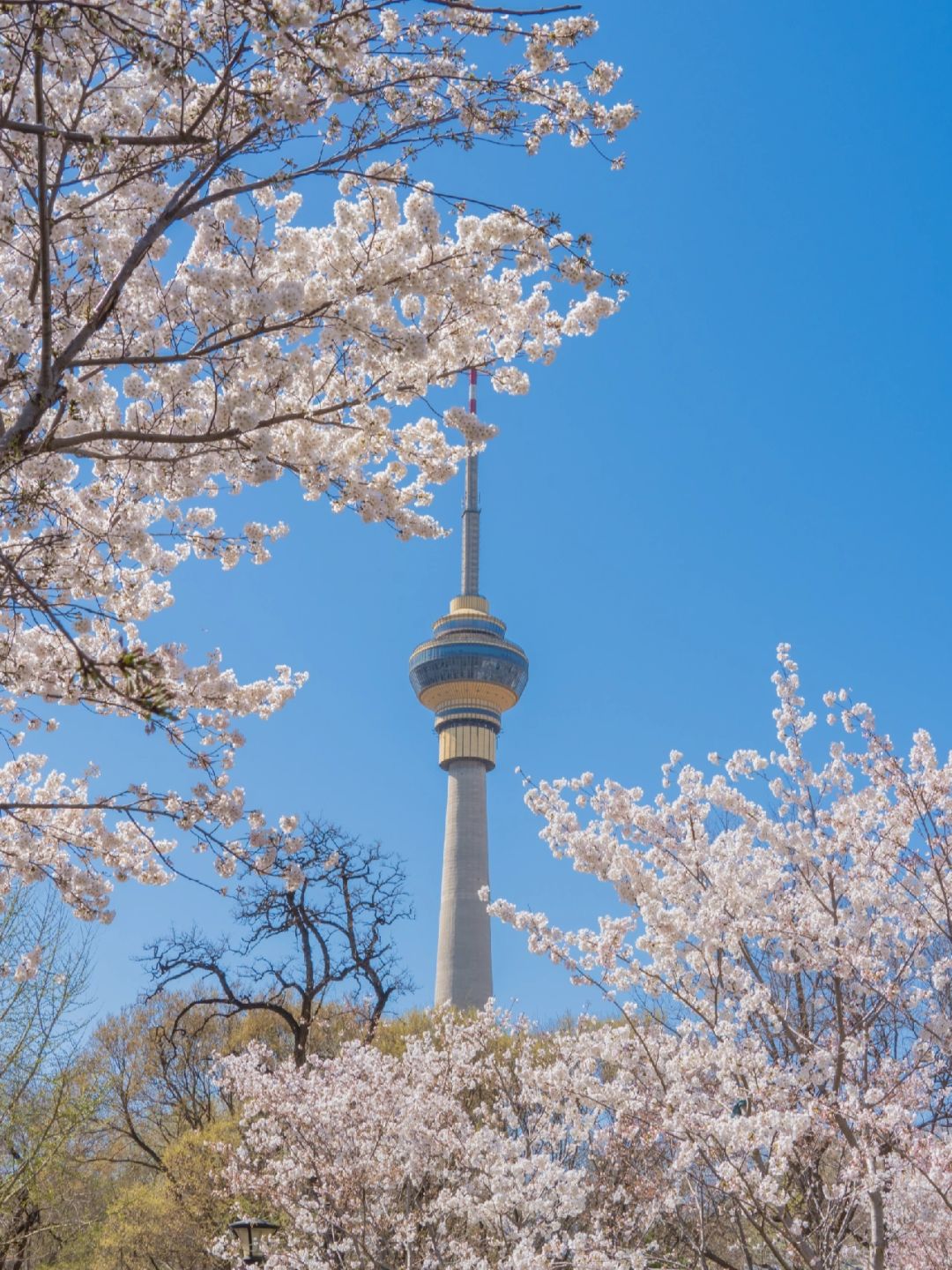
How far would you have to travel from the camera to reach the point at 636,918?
314 inches

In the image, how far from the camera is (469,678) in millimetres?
61188

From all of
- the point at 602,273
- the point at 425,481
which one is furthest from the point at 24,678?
the point at 602,273

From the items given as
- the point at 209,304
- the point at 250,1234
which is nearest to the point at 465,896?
the point at 250,1234

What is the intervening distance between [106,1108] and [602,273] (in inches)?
845

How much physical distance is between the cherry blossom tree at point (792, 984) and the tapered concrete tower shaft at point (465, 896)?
149ft

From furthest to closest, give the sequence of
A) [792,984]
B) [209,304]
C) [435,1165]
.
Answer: [435,1165], [792,984], [209,304]

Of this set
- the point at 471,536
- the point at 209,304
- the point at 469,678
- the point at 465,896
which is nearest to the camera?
the point at 209,304

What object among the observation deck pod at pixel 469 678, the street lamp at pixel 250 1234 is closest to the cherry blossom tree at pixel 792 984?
the street lamp at pixel 250 1234

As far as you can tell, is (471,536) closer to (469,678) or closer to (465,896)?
(469,678)

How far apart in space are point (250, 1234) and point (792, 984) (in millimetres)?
5176

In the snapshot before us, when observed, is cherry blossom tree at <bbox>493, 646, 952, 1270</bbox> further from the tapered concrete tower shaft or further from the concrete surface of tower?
the concrete surface of tower

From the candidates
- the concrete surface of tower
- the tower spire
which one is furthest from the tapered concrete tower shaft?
the tower spire

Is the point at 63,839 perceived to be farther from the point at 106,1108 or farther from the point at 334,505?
the point at 106,1108

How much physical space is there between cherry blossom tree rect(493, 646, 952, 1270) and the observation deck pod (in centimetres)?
5192
